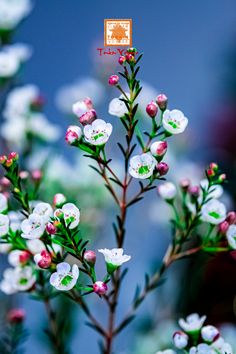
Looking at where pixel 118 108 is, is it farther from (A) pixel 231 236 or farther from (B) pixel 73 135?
(A) pixel 231 236

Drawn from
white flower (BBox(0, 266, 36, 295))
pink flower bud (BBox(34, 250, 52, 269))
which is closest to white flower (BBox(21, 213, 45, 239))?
pink flower bud (BBox(34, 250, 52, 269))

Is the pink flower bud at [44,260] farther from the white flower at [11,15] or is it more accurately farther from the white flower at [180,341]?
the white flower at [11,15]

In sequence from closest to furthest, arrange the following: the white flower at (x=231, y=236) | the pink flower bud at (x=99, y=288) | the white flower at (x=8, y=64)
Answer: the pink flower bud at (x=99, y=288), the white flower at (x=231, y=236), the white flower at (x=8, y=64)

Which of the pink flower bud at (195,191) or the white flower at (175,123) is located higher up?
the white flower at (175,123)

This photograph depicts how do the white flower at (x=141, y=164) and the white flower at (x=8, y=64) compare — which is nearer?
the white flower at (x=141, y=164)

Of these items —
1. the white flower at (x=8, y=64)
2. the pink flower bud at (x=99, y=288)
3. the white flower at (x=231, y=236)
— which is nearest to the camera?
the pink flower bud at (x=99, y=288)

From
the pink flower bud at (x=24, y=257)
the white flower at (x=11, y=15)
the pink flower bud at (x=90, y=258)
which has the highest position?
the white flower at (x=11, y=15)

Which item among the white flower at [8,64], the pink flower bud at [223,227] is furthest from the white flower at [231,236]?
the white flower at [8,64]

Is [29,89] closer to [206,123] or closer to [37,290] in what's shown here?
[37,290]
